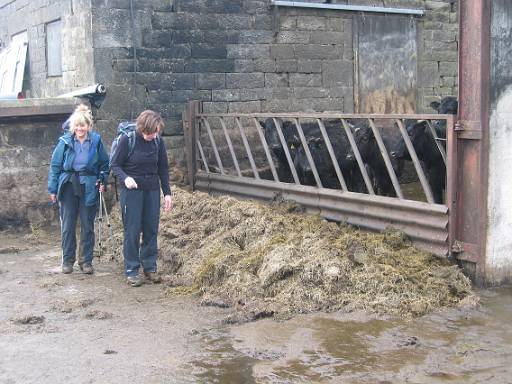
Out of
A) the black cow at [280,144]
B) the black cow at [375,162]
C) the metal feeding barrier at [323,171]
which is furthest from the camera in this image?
the black cow at [280,144]

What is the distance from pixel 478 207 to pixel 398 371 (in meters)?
2.35

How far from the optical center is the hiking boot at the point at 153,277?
7.06m

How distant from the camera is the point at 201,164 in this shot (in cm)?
1084

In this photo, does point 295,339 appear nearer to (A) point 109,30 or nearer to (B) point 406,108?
(A) point 109,30

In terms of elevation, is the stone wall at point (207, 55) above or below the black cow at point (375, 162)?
above

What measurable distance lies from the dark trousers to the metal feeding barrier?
7.89ft

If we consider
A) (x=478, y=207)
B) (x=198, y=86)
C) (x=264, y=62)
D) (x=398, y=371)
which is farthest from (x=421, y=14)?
(x=398, y=371)

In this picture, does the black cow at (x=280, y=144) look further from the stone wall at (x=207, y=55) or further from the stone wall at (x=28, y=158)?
the stone wall at (x=28, y=158)

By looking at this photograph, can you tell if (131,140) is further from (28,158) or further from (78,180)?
(28,158)

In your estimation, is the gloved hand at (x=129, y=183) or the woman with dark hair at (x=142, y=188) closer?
the gloved hand at (x=129, y=183)

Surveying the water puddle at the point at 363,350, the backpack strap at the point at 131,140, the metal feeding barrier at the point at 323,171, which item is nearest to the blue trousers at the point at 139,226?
the backpack strap at the point at 131,140

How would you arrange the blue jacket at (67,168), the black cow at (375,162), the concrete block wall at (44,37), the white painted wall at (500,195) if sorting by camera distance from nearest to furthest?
the white painted wall at (500,195) → the blue jacket at (67,168) → the black cow at (375,162) → the concrete block wall at (44,37)

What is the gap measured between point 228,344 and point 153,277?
215 centimetres

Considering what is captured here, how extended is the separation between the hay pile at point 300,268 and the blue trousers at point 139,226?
12.6 inches
